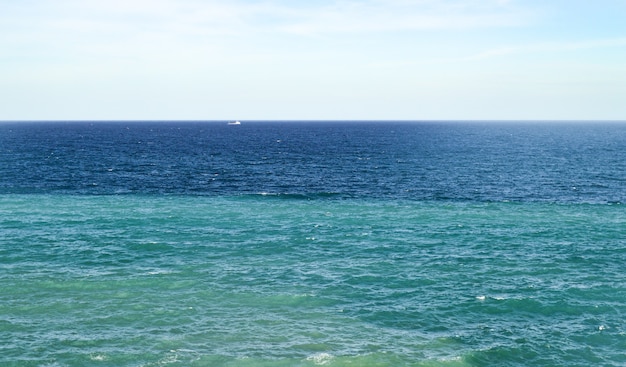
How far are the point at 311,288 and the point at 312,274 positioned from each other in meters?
Result: 4.50

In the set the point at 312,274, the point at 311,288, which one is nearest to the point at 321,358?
the point at 311,288

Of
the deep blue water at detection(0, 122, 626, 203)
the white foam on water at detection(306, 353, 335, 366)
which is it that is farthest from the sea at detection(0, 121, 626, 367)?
the deep blue water at detection(0, 122, 626, 203)

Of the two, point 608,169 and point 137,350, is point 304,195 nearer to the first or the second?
point 137,350

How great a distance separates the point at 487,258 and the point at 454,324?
21361 mm

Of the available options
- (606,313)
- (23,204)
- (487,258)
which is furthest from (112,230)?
(606,313)

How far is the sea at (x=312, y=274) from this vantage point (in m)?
43.4

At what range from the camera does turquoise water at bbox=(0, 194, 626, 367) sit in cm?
4300

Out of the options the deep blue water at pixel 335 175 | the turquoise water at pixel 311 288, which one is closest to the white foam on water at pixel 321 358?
the turquoise water at pixel 311 288

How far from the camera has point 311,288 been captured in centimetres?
5669

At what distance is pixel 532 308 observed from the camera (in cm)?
5159

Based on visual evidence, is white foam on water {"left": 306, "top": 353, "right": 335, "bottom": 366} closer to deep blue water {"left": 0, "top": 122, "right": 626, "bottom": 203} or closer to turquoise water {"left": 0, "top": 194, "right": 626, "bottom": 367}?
turquoise water {"left": 0, "top": 194, "right": 626, "bottom": 367}

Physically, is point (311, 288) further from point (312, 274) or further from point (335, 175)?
point (335, 175)

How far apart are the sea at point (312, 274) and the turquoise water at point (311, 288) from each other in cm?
21

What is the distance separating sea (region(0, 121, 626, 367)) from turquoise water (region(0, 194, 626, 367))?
214 mm
